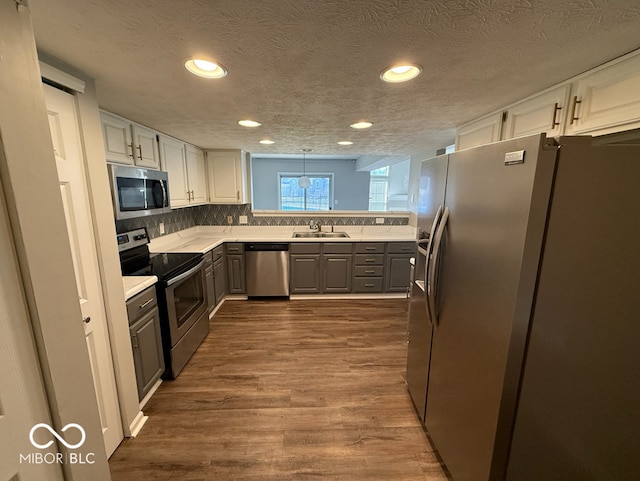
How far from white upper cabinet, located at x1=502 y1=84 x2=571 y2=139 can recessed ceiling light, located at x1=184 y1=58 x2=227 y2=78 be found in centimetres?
181

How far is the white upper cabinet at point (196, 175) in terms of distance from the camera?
3.24 m

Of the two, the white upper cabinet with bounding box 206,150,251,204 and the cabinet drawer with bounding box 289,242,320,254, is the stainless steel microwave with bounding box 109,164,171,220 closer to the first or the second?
the white upper cabinet with bounding box 206,150,251,204

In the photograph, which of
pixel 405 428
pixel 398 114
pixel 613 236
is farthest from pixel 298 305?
pixel 613 236

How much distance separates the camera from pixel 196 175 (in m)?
3.43

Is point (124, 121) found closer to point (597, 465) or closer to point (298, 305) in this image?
point (298, 305)

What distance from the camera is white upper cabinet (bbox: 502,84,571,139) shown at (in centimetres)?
142

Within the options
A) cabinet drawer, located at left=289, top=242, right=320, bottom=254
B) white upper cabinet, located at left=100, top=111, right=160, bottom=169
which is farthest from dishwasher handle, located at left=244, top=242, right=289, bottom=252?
white upper cabinet, located at left=100, top=111, right=160, bottom=169

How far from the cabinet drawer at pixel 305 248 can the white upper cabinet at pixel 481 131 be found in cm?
210

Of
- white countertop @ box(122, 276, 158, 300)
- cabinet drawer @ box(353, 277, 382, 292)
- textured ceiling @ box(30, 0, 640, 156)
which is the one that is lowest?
cabinet drawer @ box(353, 277, 382, 292)

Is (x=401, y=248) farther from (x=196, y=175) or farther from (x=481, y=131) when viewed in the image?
(x=196, y=175)

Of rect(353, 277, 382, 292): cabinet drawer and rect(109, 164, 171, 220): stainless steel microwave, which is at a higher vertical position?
rect(109, 164, 171, 220): stainless steel microwave

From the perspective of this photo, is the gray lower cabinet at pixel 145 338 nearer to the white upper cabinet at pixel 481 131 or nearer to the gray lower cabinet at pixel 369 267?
the gray lower cabinet at pixel 369 267

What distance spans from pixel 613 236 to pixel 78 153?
2.27 metres

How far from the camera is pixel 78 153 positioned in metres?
1.29
